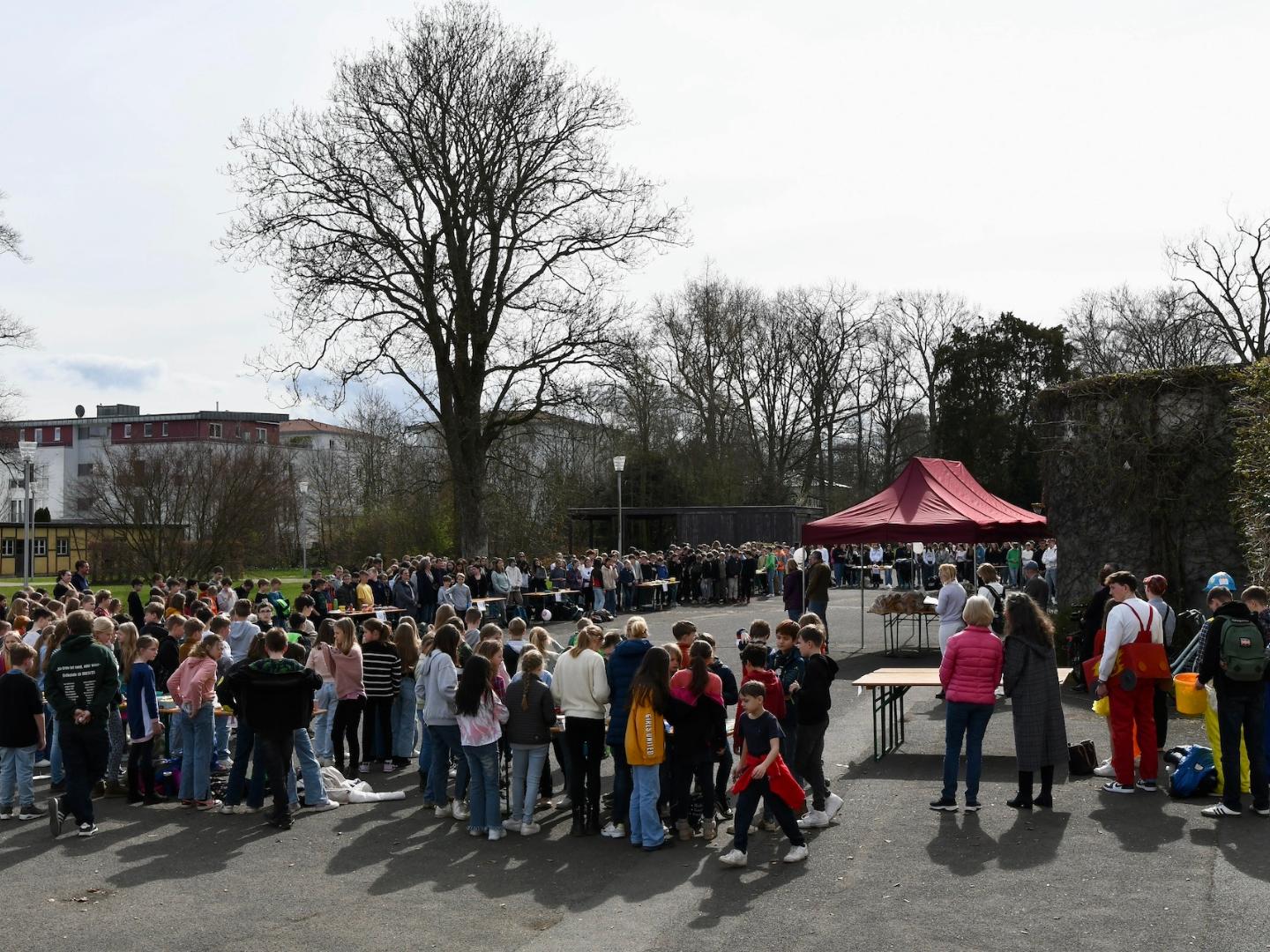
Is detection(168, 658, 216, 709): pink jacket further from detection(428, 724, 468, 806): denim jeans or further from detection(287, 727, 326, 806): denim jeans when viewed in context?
detection(428, 724, 468, 806): denim jeans

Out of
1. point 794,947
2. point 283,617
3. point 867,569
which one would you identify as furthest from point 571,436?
point 794,947

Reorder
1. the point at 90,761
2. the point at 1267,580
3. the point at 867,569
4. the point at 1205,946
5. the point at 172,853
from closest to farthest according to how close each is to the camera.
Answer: the point at 1205,946, the point at 172,853, the point at 90,761, the point at 1267,580, the point at 867,569

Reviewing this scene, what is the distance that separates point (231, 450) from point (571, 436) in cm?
1472

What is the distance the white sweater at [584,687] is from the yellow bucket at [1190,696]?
4684mm

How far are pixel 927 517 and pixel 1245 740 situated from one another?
10.7 meters

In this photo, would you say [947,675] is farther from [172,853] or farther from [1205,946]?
[172,853]

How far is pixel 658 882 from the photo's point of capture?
8.12m

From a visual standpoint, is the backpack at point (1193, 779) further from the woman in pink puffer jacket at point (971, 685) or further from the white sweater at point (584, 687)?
the white sweater at point (584, 687)

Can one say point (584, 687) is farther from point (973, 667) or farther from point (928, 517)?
point (928, 517)

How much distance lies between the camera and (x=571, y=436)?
38.2m

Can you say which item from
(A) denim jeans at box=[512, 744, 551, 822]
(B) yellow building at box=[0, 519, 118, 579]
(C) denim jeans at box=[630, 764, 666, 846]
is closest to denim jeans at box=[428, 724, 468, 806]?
(A) denim jeans at box=[512, 744, 551, 822]

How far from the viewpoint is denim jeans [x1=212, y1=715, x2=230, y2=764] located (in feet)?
39.9

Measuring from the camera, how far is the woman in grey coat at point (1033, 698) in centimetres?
957

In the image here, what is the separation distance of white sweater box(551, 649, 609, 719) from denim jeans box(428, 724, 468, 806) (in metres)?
0.97
